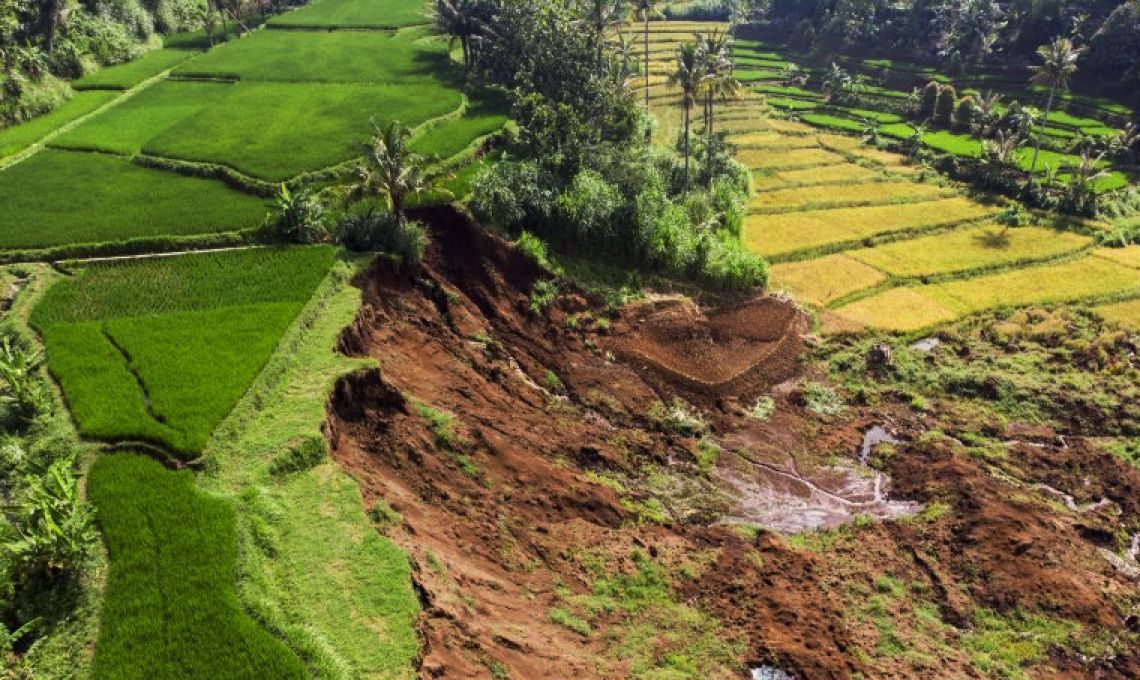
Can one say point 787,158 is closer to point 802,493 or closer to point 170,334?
point 802,493

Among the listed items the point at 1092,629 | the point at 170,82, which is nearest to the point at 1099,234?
the point at 1092,629

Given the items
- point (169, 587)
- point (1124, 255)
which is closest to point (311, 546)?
point (169, 587)

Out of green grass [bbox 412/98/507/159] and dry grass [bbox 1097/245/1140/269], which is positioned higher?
green grass [bbox 412/98/507/159]

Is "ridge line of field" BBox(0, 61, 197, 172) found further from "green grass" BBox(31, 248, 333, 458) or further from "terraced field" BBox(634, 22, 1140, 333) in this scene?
"terraced field" BBox(634, 22, 1140, 333)

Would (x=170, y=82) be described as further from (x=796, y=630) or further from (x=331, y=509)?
(x=796, y=630)

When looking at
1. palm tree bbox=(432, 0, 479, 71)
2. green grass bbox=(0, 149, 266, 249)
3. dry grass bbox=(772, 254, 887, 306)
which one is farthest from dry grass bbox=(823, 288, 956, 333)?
palm tree bbox=(432, 0, 479, 71)

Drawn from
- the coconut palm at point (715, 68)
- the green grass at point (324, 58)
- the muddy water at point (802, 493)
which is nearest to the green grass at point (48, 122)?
the green grass at point (324, 58)
